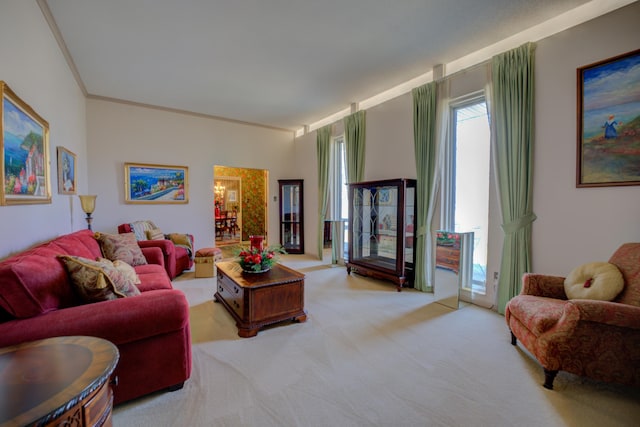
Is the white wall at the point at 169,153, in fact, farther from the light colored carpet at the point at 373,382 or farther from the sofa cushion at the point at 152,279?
the light colored carpet at the point at 373,382

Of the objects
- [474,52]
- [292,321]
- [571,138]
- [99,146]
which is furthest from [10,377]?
[99,146]

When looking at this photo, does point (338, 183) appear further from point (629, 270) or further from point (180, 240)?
point (629, 270)

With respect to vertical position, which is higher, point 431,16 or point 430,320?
point 431,16

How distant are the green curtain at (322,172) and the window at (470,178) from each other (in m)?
2.70

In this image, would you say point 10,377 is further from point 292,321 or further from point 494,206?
point 494,206

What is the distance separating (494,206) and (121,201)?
6.13 m

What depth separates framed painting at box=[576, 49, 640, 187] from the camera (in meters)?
2.30

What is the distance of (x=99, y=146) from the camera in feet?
16.2

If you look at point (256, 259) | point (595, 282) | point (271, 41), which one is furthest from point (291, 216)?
point (595, 282)

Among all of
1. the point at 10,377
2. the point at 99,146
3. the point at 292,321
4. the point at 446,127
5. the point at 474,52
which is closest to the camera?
the point at 10,377

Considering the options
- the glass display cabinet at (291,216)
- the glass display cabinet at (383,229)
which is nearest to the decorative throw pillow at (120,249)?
the glass display cabinet at (383,229)

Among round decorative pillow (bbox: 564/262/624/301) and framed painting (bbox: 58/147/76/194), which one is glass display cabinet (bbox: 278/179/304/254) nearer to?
framed painting (bbox: 58/147/76/194)

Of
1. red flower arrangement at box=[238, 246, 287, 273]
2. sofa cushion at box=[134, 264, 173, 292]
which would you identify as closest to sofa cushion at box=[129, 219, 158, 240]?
sofa cushion at box=[134, 264, 173, 292]

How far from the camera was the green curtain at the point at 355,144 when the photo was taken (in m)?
4.98
